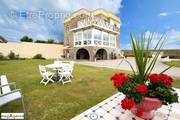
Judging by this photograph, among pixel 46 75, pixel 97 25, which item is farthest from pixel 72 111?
pixel 97 25

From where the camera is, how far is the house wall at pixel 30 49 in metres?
21.8

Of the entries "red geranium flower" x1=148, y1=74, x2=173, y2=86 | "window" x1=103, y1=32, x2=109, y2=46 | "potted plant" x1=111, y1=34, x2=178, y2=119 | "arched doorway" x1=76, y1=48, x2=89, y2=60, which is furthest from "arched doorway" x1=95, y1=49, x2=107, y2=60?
"red geranium flower" x1=148, y1=74, x2=173, y2=86

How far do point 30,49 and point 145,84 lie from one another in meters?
25.0

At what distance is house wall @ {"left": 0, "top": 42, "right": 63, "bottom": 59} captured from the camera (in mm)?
21836

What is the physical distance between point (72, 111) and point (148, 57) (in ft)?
7.76

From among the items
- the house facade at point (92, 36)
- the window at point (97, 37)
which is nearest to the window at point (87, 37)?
the house facade at point (92, 36)

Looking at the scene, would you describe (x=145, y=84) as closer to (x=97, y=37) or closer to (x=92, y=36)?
(x=92, y=36)

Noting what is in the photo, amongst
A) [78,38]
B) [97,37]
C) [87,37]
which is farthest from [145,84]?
[78,38]

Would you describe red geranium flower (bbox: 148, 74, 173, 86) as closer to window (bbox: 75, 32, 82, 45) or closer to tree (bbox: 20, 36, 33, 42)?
window (bbox: 75, 32, 82, 45)

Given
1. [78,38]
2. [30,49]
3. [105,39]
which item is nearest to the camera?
[78,38]

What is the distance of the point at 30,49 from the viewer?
24281mm

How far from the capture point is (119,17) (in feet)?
109

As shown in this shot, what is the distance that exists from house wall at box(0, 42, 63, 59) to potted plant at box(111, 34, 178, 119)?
78.9 ft

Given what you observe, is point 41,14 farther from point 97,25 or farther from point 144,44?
point 144,44
